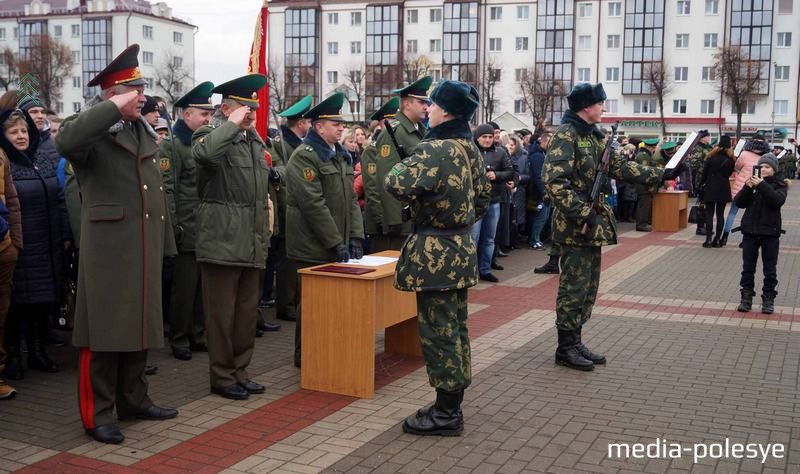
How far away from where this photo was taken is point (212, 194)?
612 centimetres

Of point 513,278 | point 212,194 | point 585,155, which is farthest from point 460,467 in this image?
point 513,278

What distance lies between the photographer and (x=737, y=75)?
67812 mm

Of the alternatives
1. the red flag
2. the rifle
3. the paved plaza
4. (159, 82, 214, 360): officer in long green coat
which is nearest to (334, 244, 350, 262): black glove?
the paved plaza

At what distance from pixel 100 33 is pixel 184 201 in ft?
319

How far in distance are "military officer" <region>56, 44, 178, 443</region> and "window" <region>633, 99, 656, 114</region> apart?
76.3 meters

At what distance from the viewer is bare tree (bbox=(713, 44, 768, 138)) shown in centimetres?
6712

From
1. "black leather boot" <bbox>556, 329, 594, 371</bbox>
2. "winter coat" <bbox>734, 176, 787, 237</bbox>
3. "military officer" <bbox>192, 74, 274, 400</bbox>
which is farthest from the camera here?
"winter coat" <bbox>734, 176, 787, 237</bbox>

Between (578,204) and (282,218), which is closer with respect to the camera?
(578,204)

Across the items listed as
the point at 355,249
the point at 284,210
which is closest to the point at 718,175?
the point at 284,210

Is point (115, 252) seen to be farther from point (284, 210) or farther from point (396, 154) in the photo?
point (284, 210)

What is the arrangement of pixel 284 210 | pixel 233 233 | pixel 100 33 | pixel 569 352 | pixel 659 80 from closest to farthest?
pixel 233 233 → pixel 569 352 → pixel 284 210 → pixel 659 80 → pixel 100 33

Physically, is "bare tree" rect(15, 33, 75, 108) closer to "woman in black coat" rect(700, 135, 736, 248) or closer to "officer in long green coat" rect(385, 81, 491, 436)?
"woman in black coat" rect(700, 135, 736, 248)

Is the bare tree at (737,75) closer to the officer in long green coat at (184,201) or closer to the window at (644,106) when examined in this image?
the window at (644,106)

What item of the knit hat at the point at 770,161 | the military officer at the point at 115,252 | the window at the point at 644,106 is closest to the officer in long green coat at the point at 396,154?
the military officer at the point at 115,252
